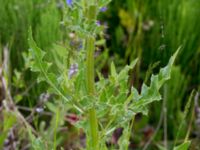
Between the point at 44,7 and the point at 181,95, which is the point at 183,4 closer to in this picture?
the point at 181,95

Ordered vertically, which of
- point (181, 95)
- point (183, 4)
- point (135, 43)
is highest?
point (183, 4)

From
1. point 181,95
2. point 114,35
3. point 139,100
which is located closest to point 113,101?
point 139,100

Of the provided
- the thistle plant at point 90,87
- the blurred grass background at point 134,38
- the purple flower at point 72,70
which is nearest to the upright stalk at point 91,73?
the thistle plant at point 90,87

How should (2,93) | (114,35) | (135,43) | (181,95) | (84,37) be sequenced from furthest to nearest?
(114,35), (135,43), (181,95), (2,93), (84,37)

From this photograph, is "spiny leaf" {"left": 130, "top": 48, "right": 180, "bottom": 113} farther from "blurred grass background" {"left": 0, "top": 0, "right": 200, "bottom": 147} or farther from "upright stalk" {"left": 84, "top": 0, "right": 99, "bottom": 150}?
"blurred grass background" {"left": 0, "top": 0, "right": 200, "bottom": 147}

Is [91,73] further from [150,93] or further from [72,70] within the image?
[72,70]
